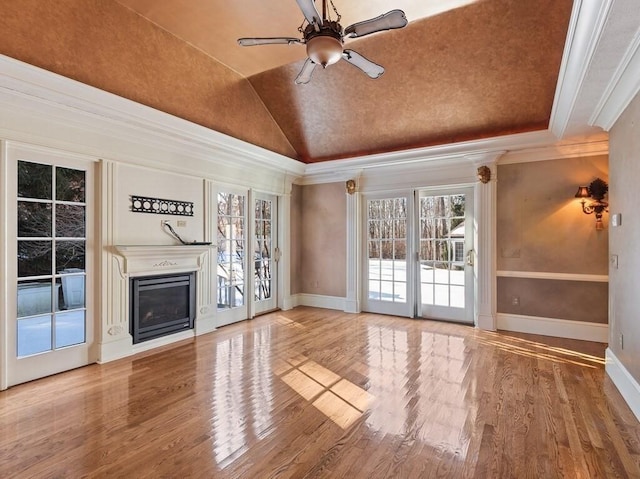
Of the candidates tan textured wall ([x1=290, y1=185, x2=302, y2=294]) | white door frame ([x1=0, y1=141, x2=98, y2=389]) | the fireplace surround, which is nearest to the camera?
white door frame ([x1=0, y1=141, x2=98, y2=389])

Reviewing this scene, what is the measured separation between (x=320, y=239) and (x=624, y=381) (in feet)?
15.3

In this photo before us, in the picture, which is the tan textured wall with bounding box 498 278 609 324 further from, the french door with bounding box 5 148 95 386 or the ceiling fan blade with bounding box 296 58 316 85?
the french door with bounding box 5 148 95 386

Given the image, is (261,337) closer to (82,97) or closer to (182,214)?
(182,214)

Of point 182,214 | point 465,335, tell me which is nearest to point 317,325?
point 465,335

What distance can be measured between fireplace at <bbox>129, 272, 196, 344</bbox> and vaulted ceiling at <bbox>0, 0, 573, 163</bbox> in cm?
209

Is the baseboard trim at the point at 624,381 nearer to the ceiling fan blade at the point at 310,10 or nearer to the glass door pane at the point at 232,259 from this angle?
the ceiling fan blade at the point at 310,10

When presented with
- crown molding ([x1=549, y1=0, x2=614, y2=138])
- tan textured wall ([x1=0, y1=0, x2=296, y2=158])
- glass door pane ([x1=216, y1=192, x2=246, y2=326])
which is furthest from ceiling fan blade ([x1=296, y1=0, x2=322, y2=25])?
glass door pane ([x1=216, y1=192, x2=246, y2=326])

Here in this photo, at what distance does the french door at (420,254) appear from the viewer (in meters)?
5.32

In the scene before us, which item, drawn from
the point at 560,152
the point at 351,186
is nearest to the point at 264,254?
the point at 351,186

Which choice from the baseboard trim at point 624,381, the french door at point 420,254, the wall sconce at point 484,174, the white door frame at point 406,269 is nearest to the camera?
the baseboard trim at point 624,381

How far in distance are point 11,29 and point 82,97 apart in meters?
0.66

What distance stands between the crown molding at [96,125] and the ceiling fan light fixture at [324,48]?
2115 millimetres

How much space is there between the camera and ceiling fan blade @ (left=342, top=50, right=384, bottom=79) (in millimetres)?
2785

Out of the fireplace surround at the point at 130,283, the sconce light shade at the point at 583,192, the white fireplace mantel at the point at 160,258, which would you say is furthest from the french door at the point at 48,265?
the sconce light shade at the point at 583,192
